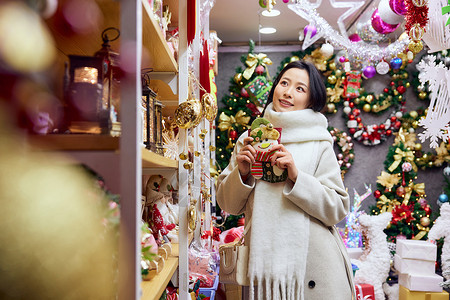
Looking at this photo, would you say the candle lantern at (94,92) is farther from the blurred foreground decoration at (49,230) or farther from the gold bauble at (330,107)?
the gold bauble at (330,107)

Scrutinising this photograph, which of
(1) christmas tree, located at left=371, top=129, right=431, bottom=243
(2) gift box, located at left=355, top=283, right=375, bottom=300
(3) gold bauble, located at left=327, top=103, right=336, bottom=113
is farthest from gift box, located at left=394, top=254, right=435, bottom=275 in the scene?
(3) gold bauble, located at left=327, top=103, right=336, bottom=113

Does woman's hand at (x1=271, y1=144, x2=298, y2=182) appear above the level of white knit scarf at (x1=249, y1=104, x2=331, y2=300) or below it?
above

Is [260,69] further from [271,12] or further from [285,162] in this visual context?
[285,162]

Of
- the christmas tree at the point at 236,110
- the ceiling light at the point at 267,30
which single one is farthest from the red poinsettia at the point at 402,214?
the ceiling light at the point at 267,30

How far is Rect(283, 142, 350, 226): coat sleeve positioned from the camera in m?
1.74

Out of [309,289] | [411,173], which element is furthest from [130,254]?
[411,173]

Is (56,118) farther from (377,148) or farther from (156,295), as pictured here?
(377,148)

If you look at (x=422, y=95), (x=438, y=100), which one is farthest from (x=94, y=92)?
(x=422, y=95)

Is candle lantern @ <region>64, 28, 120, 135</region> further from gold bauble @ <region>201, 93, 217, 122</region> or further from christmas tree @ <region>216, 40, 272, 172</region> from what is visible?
christmas tree @ <region>216, 40, 272, 172</region>

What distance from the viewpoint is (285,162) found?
5.77 ft

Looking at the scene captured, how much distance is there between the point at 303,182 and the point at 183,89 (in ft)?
2.12

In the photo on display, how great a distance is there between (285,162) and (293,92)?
41cm

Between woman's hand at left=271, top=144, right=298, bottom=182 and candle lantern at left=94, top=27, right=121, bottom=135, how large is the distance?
1.03 m

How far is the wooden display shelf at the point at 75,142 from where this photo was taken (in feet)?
2.50
